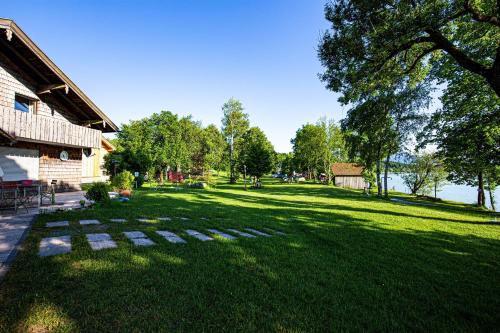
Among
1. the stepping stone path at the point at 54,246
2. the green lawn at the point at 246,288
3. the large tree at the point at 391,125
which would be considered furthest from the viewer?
the large tree at the point at 391,125

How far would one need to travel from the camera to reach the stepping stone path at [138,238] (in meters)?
4.99

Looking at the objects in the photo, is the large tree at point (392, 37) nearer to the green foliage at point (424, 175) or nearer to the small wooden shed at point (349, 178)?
the green foliage at point (424, 175)

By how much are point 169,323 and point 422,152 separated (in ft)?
141

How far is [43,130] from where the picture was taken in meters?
11.6

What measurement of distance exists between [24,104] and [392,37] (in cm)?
Result: 1827

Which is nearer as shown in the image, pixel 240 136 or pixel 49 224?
pixel 49 224

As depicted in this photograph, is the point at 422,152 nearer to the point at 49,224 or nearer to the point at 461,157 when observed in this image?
the point at 461,157

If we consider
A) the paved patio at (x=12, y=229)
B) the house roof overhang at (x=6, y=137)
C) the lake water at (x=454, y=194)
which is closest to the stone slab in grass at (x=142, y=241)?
the paved patio at (x=12, y=229)

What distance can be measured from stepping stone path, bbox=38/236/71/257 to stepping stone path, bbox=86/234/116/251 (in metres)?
0.39

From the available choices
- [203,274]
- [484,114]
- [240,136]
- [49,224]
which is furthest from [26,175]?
[240,136]

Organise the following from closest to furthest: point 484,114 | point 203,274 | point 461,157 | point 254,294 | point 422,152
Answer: point 254,294, point 203,274, point 484,114, point 461,157, point 422,152

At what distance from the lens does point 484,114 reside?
14.3 m

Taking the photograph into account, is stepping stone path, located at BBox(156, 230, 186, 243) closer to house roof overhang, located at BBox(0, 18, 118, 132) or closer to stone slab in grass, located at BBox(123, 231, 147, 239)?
stone slab in grass, located at BBox(123, 231, 147, 239)

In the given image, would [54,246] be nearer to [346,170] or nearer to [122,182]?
[122,182]
